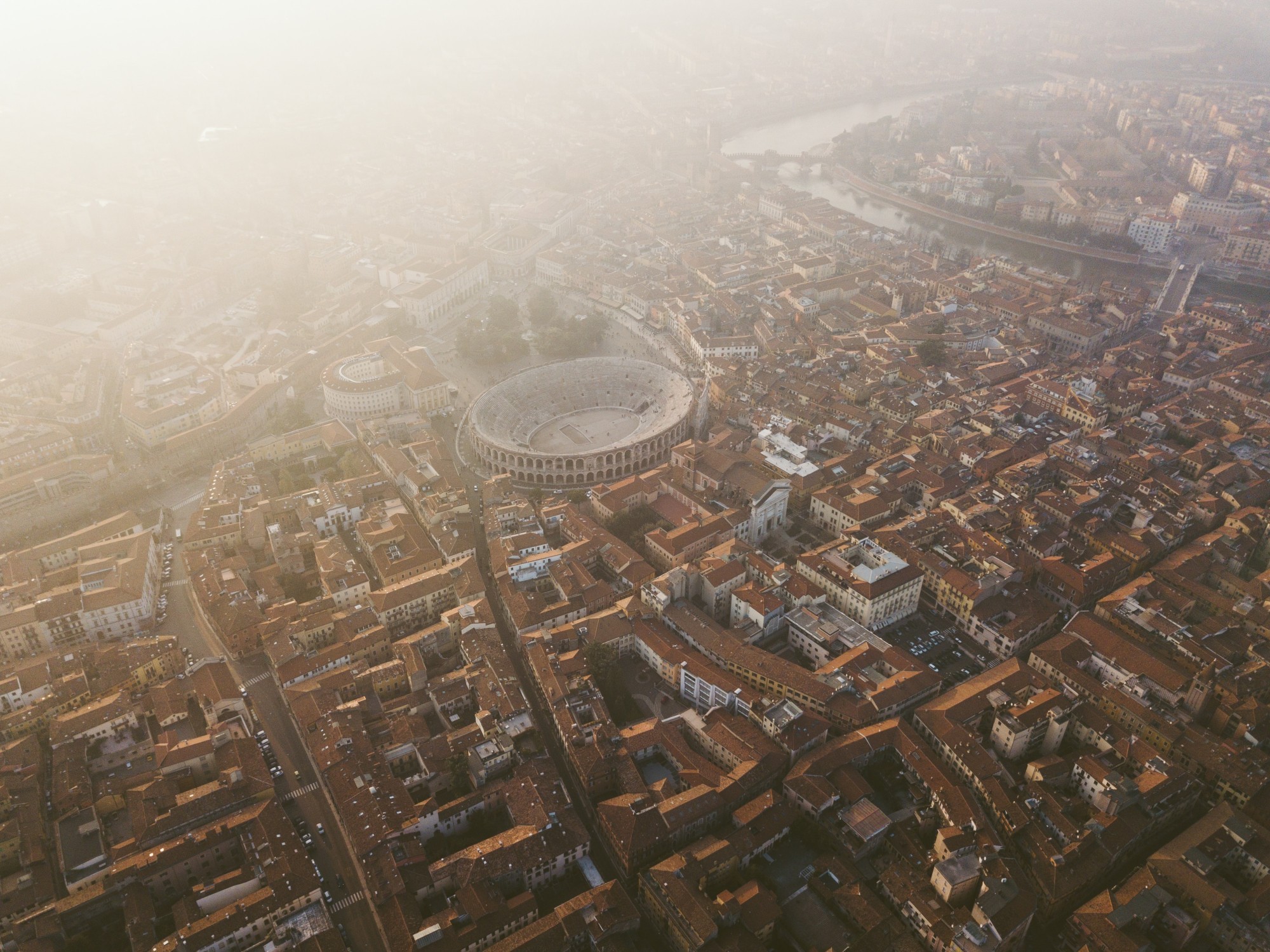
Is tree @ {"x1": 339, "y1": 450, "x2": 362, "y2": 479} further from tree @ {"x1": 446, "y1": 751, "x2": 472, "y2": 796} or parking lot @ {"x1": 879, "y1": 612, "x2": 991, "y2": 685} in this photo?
parking lot @ {"x1": 879, "y1": 612, "x2": 991, "y2": 685}

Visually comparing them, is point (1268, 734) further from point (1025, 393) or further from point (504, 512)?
point (504, 512)

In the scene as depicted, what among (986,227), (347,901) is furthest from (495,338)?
(986,227)

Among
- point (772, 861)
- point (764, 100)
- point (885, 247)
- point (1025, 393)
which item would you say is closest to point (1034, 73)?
point (764, 100)

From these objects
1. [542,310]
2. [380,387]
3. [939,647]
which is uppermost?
[380,387]

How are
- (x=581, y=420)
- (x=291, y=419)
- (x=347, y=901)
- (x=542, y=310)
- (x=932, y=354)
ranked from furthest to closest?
(x=542, y=310)
(x=932, y=354)
(x=291, y=419)
(x=581, y=420)
(x=347, y=901)

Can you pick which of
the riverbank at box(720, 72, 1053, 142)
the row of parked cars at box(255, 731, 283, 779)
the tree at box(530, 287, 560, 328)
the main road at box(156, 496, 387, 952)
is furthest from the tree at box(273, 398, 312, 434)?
the riverbank at box(720, 72, 1053, 142)

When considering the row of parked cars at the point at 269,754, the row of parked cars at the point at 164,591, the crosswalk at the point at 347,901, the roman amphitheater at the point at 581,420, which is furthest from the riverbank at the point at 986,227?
the crosswalk at the point at 347,901

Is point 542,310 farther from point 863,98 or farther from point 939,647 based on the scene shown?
point 863,98
